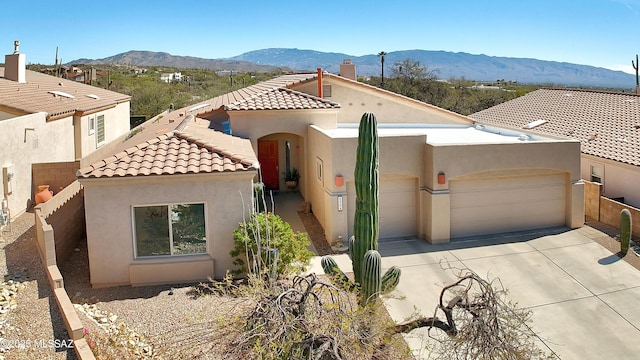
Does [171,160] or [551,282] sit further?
[551,282]

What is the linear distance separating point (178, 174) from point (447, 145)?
9897 mm

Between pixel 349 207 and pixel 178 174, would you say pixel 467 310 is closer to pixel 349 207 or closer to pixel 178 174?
pixel 178 174

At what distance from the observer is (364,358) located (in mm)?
6410

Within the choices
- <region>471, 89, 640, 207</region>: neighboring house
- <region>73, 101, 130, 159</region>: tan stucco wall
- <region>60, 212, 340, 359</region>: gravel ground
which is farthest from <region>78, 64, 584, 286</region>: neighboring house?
<region>73, 101, 130, 159</region>: tan stucco wall

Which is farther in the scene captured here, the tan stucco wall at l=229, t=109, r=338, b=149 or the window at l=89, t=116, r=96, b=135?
the window at l=89, t=116, r=96, b=135

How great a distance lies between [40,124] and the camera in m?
21.4

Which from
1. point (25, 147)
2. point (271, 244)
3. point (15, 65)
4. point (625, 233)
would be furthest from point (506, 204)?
point (15, 65)

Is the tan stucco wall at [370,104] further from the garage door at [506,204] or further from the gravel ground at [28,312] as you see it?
the gravel ground at [28,312]

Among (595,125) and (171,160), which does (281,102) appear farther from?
(595,125)

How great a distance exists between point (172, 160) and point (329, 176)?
20.3ft

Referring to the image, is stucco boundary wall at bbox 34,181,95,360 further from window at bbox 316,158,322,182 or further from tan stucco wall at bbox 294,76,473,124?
tan stucco wall at bbox 294,76,473,124

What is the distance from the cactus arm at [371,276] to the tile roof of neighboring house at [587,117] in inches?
648

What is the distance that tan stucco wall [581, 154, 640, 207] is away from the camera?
2180 centimetres

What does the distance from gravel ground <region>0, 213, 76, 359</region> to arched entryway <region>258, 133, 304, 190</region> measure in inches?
481
